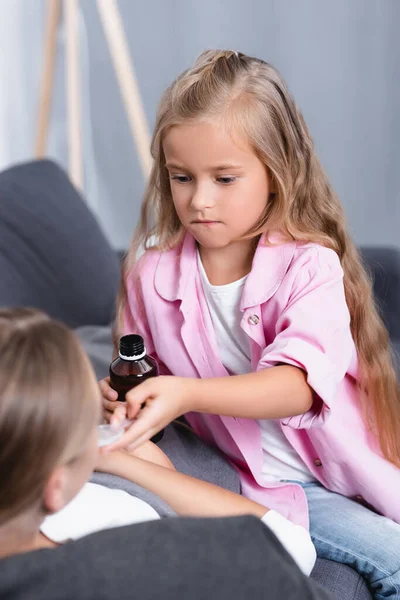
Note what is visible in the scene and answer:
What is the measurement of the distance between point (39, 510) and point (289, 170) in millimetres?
610

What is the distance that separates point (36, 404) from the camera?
0.69m

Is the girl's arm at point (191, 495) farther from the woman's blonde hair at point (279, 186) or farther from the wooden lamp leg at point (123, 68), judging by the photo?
the wooden lamp leg at point (123, 68)

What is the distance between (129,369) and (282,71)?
1910 millimetres

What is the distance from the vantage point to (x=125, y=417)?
100 cm

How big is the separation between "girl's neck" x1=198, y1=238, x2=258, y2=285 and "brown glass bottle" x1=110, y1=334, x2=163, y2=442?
0.22 m

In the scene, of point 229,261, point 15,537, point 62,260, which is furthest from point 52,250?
point 15,537

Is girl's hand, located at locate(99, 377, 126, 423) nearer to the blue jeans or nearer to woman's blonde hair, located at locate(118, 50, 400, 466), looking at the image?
woman's blonde hair, located at locate(118, 50, 400, 466)

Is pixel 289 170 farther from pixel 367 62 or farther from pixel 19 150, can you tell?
pixel 19 150

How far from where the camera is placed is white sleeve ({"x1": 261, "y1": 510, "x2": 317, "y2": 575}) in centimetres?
104

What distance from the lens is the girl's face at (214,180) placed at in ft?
3.42

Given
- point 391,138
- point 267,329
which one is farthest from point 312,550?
point 391,138

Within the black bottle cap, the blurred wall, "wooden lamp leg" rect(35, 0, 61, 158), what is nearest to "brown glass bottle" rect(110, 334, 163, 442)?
the black bottle cap

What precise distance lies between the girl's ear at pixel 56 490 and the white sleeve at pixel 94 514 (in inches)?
4.6

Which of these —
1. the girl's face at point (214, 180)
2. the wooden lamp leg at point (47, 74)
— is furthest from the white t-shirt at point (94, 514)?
the wooden lamp leg at point (47, 74)
